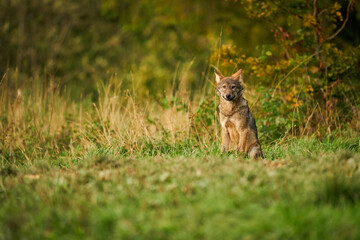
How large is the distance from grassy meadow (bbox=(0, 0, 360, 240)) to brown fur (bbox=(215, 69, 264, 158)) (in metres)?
0.26

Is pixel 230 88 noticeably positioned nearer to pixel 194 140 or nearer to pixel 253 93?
pixel 194 140

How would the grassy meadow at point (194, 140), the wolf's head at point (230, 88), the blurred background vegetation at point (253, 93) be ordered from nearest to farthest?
the grassy meadow at point (194, 140) → the wolf's head at point (230, 88) → the blurred background vegetation at point (253, 93)

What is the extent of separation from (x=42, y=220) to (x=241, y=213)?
66.4 inches

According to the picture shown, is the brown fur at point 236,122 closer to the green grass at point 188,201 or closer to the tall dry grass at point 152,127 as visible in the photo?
the tall dry grass at point 152,127

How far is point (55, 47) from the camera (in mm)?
16172

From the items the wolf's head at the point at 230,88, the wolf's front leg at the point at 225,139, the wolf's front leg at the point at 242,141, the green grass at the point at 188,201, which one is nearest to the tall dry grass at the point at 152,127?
the wolf's front leg at the point at 225,139

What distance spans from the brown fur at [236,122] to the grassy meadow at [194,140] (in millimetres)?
258

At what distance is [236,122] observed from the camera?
19.0 feet

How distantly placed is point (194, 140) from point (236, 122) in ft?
4.39

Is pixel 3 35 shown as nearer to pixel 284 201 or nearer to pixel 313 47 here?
pixel 313 47

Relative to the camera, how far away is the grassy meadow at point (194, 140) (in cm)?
325

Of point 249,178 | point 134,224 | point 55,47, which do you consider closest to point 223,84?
point 249,178

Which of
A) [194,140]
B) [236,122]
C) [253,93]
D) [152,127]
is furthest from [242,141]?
[152,127]

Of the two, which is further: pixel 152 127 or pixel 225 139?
pixel 152 127
